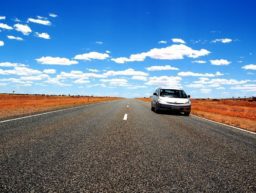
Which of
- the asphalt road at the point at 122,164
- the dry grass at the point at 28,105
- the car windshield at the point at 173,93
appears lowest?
the asphalt road at the point at 122,164

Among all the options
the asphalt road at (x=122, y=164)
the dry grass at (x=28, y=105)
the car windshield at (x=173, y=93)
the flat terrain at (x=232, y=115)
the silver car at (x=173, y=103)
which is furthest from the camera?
the car windshield at (x=173, y=93)

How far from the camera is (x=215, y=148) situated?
7445 millimetres

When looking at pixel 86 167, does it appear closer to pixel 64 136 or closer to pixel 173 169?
pixel 173 169

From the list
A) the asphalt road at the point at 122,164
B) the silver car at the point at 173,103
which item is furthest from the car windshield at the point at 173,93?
the asphalt road at the point at 122,164

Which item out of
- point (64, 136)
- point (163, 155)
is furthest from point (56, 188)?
point (64, 136)

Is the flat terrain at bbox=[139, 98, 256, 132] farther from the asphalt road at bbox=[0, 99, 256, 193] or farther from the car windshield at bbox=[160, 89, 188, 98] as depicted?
the asphalt road at bbox=[0, 99, 256, 193]

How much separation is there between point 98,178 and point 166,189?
100 centimetres

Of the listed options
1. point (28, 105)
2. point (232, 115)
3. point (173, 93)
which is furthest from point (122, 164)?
point (28, 105)

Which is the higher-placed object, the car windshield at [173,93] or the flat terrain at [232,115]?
the car windshield at [173,93]

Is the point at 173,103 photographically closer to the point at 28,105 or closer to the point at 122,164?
the point at 122,164

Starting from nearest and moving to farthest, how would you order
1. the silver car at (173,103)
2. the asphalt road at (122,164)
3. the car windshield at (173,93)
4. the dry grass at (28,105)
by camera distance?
the asphalt road at (122,164) < the silver car at (173,103) < the dry grass at (28,105) < the car windshield at (173,93)

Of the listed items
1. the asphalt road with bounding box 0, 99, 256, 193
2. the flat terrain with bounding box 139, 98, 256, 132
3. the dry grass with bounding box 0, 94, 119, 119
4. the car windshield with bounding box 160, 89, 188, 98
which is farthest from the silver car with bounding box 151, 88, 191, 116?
the asphalt road with bounding box 0, 99, 256, 193

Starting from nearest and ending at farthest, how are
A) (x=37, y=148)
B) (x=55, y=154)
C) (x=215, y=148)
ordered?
(x=55, y=154) < (x=37, y=148) < (x=215, y=148)

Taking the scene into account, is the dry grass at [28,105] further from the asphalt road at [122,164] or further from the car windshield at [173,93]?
the asphalt road at [122,164]
